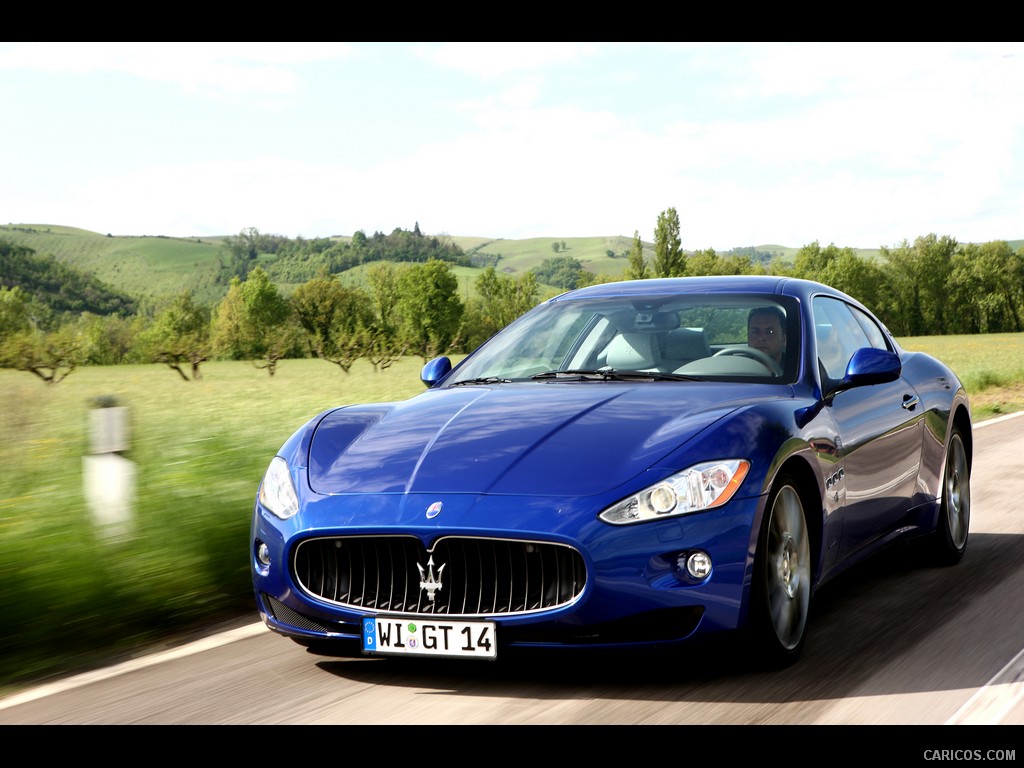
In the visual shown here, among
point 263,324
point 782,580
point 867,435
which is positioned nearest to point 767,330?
point 867,435

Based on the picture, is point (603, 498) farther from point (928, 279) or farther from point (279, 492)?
point (928, 279)

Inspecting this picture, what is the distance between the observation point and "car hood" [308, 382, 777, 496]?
4.07 meters

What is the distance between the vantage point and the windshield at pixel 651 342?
17.0 ft

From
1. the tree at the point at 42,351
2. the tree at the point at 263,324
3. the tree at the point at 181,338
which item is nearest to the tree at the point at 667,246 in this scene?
the tree at the point at 263,324

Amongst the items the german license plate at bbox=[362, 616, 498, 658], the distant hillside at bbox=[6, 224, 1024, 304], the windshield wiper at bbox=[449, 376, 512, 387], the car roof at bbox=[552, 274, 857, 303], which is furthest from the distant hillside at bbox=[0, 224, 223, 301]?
the german license plate at bbox=[362, 616, 498, 658]

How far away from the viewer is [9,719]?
13.0 ft

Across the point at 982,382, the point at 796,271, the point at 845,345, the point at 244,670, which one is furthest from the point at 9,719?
the point at 796,271

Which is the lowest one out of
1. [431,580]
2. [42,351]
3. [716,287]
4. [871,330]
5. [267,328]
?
[431,580]

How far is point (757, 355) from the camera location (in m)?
5.21

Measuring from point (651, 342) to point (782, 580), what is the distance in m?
1.49

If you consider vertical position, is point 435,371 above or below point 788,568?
above
